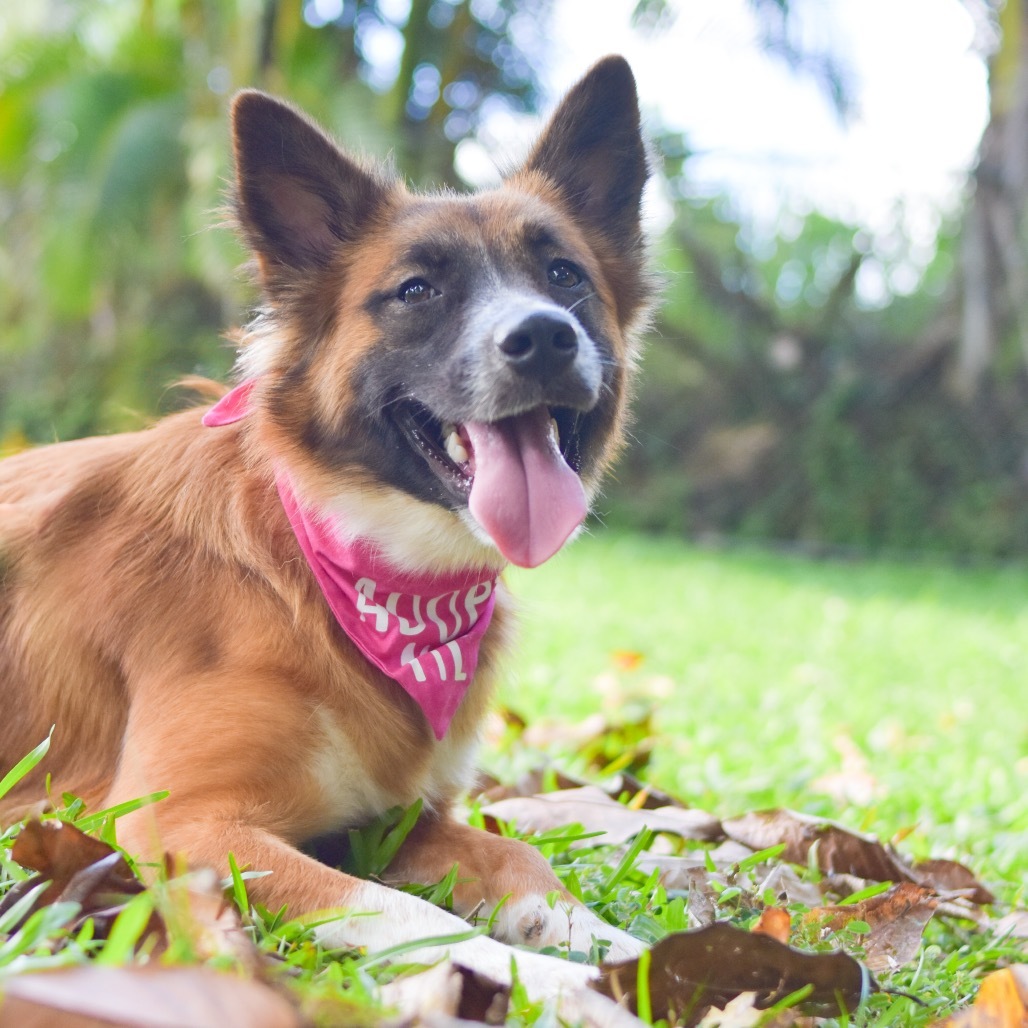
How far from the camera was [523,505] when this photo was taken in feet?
9.18

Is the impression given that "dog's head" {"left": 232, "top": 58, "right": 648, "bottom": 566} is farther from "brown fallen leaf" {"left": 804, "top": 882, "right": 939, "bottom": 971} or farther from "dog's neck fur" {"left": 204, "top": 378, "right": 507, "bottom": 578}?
"brown fallen leaf" {"left": 804, "top": 882, "right": 939, "bottom": 971}

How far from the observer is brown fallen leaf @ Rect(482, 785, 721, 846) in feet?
10.2

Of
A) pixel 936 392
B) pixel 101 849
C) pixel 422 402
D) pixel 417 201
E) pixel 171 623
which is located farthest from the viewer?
pixel 936 392

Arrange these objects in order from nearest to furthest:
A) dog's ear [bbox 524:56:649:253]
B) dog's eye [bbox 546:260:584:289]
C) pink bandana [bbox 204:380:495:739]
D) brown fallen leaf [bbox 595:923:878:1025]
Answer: brown fallen leaf [bbox 595:923:878:1025], pink bandana [bbox 204:380:495:739], dog's eye [bbox 546:260:584:289], dog's ear [bbox 524:56:649:253]

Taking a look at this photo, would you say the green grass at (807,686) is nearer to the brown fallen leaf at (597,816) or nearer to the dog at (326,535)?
the brown fallen leaf at (597,816)

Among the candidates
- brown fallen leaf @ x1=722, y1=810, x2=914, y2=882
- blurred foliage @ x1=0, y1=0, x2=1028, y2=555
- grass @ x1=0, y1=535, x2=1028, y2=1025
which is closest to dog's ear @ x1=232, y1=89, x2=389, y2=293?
grass @ x1=0, y1=535, x2=1028, y2=1025

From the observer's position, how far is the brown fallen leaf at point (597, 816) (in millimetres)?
3123

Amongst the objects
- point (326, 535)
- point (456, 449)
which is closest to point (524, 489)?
point (456, 449)

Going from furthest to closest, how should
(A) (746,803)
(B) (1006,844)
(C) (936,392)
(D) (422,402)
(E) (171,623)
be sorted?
(C) (936,392) < (A) (746,803) < (B) (1006,844) < (D) (422,402) < (E) (171,623)

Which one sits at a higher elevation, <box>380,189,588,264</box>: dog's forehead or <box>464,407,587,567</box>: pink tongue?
<box>380,189,588,264</box>: dog's forehead

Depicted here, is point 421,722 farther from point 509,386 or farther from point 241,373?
point 241,373

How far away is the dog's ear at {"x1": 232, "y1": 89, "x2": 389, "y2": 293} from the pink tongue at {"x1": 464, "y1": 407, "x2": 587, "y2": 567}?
79 centimetres

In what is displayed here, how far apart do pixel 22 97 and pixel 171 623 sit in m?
15.6

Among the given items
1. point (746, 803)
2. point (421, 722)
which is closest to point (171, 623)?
point (421, 722)
